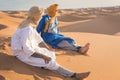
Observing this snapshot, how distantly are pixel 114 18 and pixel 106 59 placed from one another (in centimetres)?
1467

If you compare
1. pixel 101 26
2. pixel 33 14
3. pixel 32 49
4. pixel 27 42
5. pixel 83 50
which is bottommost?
pixel 101 26

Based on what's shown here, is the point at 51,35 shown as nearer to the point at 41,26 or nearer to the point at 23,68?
the point at 41,26

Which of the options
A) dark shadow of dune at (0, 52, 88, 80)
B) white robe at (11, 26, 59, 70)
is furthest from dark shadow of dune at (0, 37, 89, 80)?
white robe at (11, 26, 59, 70)

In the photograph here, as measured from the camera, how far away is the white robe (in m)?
9.17

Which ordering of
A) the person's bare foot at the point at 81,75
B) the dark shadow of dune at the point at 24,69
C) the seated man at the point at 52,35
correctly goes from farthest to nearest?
the seated man at the point at 52,35 < the person's bare foot at the point at 81,75 < the dark shadow of dune at the point at 24,69

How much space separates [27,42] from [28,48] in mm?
128

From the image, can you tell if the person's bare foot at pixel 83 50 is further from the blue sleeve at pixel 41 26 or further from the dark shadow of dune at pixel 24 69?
the dark shadow of dune at pixel 24 69

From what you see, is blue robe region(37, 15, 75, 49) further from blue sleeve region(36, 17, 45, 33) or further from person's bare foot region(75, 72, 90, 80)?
person's bare foot region(75, 72, 90, 80)

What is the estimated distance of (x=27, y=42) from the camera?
918 centimetres

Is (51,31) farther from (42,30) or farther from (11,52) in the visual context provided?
(11,52)

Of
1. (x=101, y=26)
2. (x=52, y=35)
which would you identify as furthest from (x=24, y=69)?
(x=101, y=26)

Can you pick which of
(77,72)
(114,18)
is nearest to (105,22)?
(114,18)

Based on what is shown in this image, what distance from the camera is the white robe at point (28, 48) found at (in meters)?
9.17

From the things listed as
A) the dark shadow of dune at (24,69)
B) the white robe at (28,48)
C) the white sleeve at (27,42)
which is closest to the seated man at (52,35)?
the white robe at (28,48)
